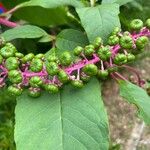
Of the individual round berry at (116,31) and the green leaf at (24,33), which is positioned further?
the green leaf at (24,33)

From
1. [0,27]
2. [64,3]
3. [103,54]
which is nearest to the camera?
[103,54]

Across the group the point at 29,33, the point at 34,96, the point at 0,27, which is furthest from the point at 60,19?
the point at 34,96

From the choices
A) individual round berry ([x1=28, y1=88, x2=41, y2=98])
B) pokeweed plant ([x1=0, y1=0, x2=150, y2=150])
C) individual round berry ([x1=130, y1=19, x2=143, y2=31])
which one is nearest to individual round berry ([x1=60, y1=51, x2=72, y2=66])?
pokeweed plant ([x1=0, y1=0, x2=150, y2=150])

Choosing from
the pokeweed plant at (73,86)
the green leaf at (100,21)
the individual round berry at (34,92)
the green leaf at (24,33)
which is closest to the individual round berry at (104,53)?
the pokeweed plant at (73,86)

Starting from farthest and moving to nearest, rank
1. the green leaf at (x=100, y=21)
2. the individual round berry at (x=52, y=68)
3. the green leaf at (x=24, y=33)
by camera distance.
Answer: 1. the green leaf at (x=24, y=33)
2. the green leaf at (x=100, y=21)
3. the individual round berry at (x=52, y=68)

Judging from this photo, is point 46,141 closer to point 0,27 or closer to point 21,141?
point 21,141

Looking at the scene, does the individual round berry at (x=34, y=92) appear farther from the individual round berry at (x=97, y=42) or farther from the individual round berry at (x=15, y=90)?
the individual round berry at (x=97, y=42)

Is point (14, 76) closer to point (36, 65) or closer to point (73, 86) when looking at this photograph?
point (36, 65)

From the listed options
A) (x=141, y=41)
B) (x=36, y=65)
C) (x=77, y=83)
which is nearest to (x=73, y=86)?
(x=77, y=83)
